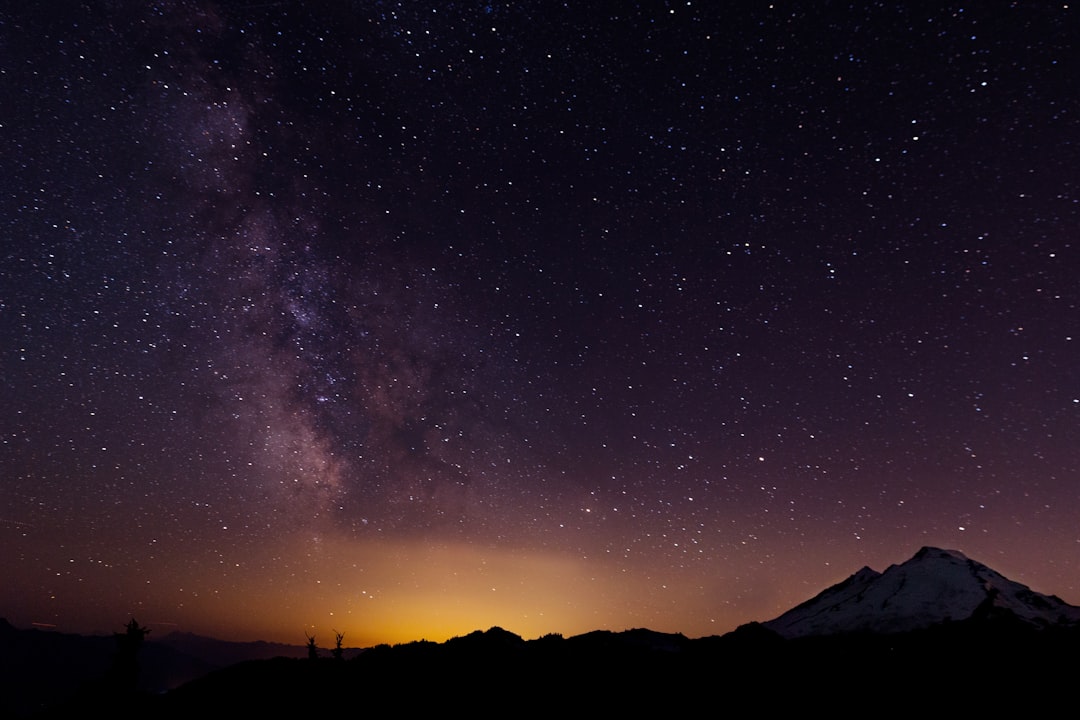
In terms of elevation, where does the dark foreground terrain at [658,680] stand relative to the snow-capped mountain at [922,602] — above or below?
below

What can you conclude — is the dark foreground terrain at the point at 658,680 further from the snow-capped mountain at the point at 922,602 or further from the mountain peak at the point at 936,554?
the mountain peak at the point at 936,554

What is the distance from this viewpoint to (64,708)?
119 feet

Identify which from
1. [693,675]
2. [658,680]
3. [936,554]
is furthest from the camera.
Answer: [936,554]

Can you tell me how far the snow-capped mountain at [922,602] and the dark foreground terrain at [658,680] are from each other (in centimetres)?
466

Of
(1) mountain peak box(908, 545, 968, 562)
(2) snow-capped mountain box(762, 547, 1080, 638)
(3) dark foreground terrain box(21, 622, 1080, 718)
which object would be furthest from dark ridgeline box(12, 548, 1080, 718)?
(1) mountain peak box(908, 545, 968, 562)

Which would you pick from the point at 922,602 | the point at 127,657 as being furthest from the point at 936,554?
the point at 127,657

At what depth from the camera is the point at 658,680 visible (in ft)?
110

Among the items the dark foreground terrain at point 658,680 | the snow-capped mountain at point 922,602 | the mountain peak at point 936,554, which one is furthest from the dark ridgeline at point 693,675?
the mountain peak at point 936,554

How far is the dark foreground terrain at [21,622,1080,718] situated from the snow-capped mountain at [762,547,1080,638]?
15.3 ft

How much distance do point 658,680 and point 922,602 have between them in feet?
114

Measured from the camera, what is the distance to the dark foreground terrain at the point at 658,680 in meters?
29.3

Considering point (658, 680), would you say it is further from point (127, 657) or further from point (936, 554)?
point (936, 554)

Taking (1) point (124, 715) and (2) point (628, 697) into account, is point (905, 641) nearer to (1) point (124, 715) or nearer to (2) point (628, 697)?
(2) point (628, 697)

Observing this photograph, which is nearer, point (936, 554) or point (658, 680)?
point (658, 680)
